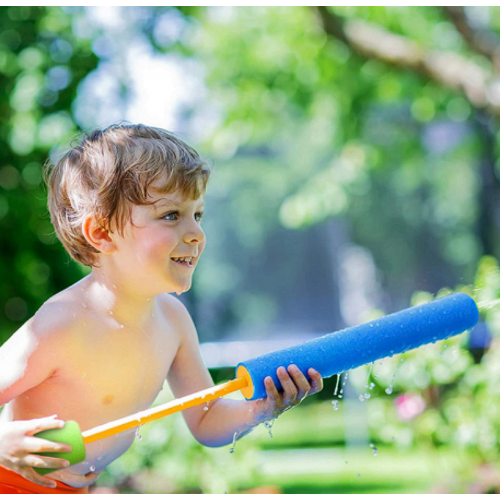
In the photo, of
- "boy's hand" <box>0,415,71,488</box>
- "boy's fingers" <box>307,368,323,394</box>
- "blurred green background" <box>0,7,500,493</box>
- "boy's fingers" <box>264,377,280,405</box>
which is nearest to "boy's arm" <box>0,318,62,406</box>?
"boy's hand" <box>0,415,71,488</box>

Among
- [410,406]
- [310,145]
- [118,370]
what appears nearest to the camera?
[118,370]

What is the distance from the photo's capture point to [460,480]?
4.33 metres

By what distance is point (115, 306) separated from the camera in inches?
75.5

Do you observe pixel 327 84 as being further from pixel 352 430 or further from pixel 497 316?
pixel 497 316

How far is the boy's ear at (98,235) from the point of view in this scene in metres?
1.91

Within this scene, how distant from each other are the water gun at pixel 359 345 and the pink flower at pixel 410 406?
2.65 meters

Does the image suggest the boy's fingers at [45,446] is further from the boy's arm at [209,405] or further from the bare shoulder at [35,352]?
the boy's arm at [209,405]

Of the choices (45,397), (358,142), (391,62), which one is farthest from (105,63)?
(45,397)

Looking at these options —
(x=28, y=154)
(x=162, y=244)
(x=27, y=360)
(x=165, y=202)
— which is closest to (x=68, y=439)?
(x=27, y=360)

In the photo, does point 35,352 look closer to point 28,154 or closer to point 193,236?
point 193,236

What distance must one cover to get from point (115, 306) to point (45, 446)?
563 mm

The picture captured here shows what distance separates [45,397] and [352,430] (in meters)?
7.00

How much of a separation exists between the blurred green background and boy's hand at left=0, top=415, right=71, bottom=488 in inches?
34.3

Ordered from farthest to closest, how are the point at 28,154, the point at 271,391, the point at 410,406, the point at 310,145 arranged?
the point at 310,145, the point at 28,154, the point at 410,406, the point at 271,391
